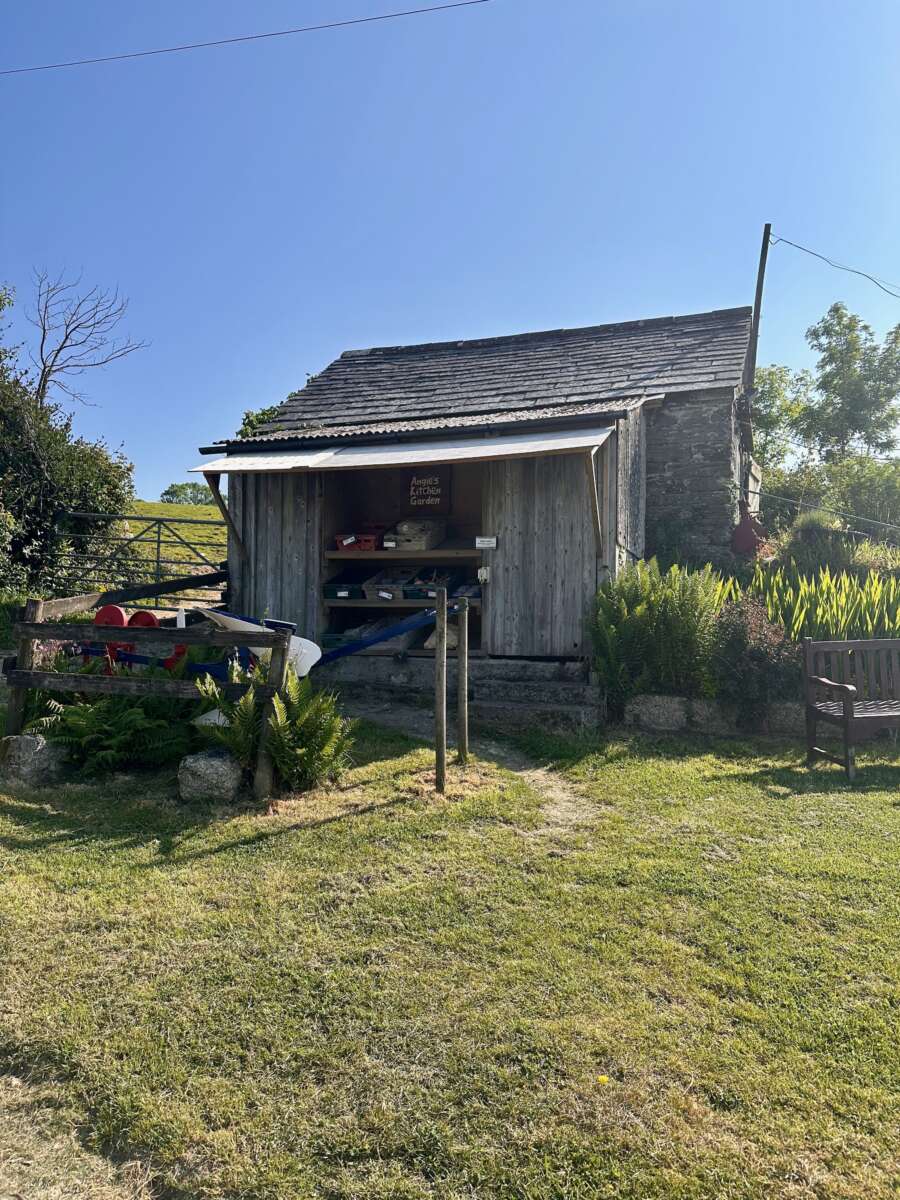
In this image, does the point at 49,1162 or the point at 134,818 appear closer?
the point at 49,1162

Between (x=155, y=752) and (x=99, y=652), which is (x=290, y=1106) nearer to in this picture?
(x=155, y=752)

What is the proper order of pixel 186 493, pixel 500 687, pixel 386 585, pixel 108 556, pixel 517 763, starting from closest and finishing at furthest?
pixel 517 763 → pixel 500 687 → pixel 386 585 → pixel 108 556 → pixel 186 493

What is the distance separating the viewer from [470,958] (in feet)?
11.3

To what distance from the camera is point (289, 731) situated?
217 inches

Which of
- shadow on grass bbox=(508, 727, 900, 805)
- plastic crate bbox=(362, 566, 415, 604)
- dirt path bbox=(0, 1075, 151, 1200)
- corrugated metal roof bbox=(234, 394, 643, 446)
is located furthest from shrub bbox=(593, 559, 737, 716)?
A: dirt path bbox=(0, 1075, 151, 1200)

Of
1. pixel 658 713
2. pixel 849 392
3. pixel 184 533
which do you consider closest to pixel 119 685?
pixel 658 713

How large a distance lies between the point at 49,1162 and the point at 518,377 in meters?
11.4

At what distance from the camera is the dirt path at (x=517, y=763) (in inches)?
209

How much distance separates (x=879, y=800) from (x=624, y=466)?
17.6 ft

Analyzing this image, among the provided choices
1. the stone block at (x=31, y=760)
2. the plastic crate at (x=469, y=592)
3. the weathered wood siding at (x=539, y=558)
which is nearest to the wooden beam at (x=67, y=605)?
the stone block at (x=31, y=760)

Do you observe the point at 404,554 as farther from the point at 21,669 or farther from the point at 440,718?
the point at 21,669

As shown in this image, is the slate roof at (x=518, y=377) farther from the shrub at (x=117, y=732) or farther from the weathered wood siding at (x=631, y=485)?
the shrub at (x=117, y=732)

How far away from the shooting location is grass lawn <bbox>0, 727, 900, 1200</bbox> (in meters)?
2.35

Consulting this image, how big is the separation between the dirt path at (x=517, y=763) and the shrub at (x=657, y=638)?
161cm
